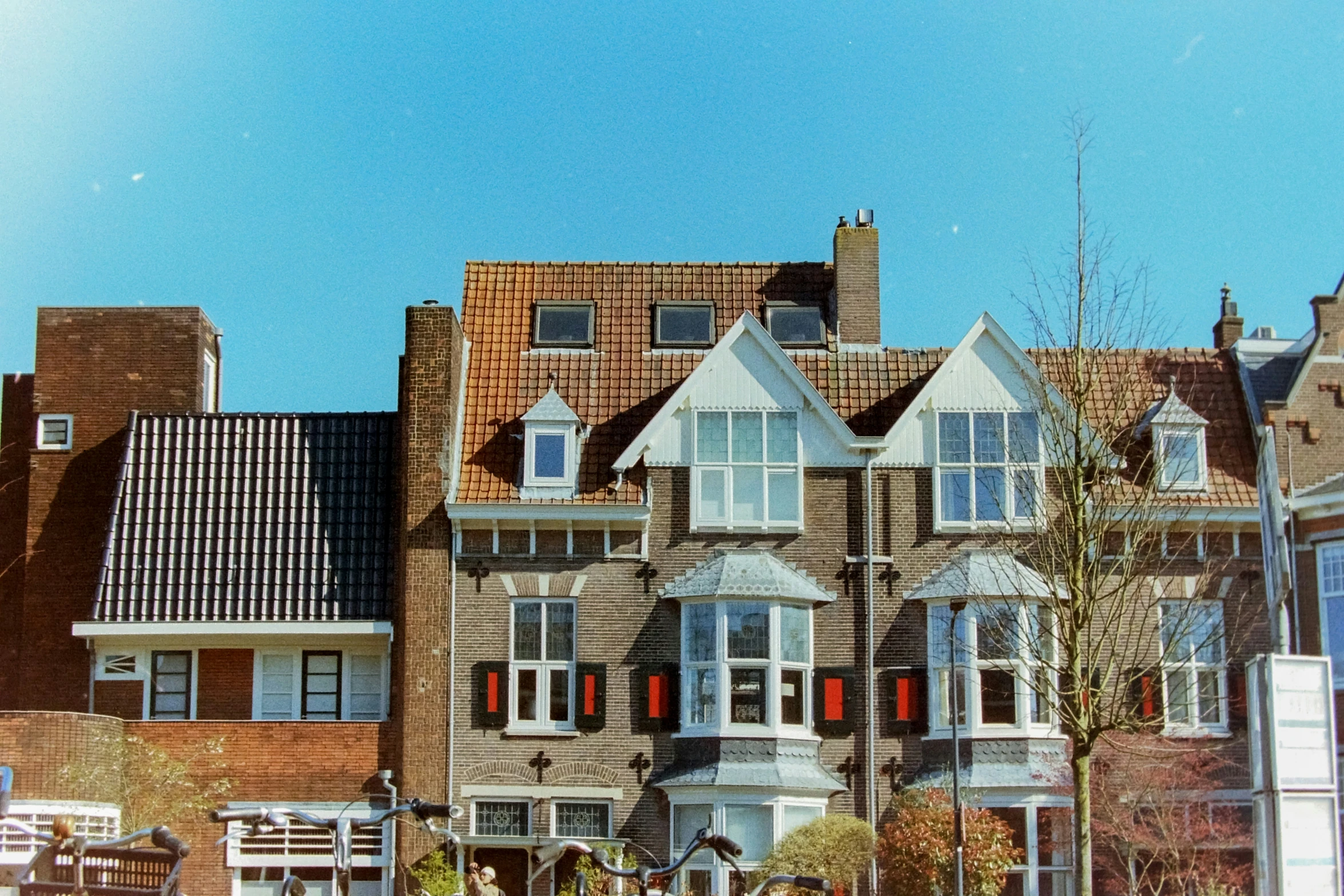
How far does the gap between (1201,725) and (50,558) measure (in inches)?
876

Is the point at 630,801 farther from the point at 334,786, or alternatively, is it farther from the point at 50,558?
the point at 50,558

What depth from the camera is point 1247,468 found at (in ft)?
111

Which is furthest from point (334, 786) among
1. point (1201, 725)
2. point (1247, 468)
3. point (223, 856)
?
point (1247, 468)

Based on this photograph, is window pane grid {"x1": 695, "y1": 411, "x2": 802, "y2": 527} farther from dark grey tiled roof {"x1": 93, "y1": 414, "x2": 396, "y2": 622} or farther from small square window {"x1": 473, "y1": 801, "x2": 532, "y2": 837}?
small square window {"x1": 473, "y1": 801, "x2": 532, "y2": 837}

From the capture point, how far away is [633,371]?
114 feet

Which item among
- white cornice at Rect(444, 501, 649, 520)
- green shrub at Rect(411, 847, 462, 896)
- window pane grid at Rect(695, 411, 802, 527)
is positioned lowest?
green shrub at Rect(411, 847, 462, 896)

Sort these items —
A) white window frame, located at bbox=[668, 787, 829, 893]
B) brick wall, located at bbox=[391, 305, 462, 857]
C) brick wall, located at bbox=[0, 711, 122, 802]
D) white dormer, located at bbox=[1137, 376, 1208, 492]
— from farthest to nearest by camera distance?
white dormer, located at bbox=[1137, 376, 1208, 492] < brick wall, located at bbox=[391, 305, 462, 857] < white window frame, located at bbox=[668, 787, 829, 893] < brick wall, located at bbox=[0, 711, 122, 802]

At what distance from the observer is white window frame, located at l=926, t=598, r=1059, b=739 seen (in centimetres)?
3123

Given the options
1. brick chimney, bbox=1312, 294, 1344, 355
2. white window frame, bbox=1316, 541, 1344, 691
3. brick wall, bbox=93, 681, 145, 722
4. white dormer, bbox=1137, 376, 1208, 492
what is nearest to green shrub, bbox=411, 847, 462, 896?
brick wall, bbox=93, 681, 145, 722

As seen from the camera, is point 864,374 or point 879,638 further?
point 864,374

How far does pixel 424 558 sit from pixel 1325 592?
1643 centimetres

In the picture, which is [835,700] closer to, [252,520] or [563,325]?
[563,325]

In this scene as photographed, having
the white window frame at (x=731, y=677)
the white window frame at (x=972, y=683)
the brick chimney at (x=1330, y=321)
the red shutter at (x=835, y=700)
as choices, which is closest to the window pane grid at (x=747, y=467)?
the white window frame at (x=731, y=677)

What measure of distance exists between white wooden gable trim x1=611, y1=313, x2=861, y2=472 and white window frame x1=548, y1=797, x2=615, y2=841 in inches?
241
